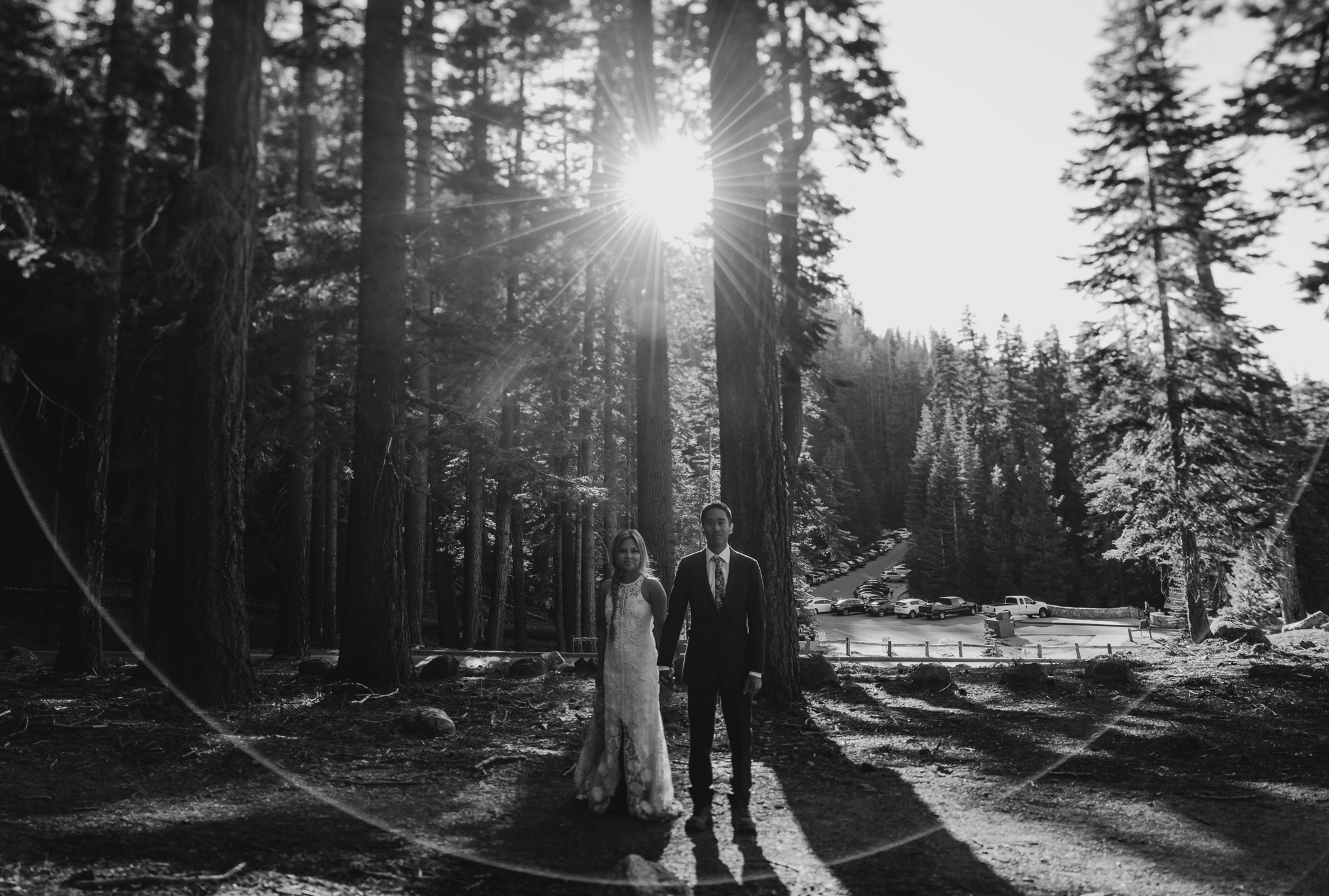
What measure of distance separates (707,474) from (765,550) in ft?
77.0

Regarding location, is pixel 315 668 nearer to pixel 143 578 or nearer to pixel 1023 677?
pixel 143 578

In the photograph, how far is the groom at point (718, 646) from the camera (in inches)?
221

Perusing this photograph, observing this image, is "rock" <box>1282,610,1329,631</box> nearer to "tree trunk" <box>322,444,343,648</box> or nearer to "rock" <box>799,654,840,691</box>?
"rock" <box>799,654,840,691</box>

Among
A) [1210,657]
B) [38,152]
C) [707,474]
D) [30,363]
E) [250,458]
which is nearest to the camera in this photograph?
[38,152]

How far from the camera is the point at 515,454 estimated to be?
749 inches

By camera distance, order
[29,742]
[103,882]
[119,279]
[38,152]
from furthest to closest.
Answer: [119,279] → [29,742] → [38,152] → [103,882]

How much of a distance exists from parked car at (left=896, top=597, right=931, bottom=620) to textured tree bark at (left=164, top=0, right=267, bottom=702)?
56.3m

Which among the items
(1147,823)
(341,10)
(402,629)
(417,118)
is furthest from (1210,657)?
(341,10)

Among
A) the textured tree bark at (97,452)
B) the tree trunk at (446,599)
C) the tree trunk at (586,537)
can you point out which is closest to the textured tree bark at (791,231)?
the tree trunk at (586,537)

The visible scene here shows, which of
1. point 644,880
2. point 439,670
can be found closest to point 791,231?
point 439,670

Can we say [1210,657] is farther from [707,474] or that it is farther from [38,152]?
[707,474]

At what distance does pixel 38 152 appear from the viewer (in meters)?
6.70

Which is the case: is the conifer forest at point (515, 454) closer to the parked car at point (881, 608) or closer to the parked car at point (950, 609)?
the parked car at point (950, 609)

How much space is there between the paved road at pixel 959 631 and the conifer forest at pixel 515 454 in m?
15.0
